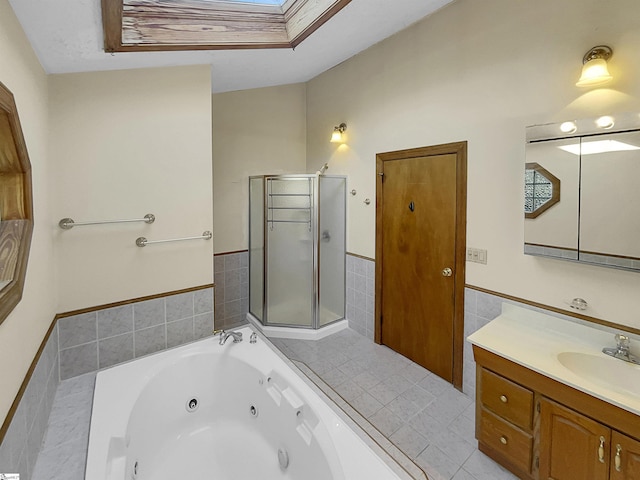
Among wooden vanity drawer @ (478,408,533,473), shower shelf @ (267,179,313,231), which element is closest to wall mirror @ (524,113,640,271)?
wooden vanity drawer @ (478,408,533,473)

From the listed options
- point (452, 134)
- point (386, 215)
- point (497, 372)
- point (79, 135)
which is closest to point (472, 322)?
point (497, 372)

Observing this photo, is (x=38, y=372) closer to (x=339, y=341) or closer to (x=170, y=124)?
(x=170, y=124)

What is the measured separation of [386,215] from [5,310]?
2524mm

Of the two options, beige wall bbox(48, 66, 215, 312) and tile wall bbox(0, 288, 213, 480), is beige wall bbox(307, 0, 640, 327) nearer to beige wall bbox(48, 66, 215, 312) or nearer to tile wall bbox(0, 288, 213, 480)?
beige wall bbox(48, 66, 215, 312)

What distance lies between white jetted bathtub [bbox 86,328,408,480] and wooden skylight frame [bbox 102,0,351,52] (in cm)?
182

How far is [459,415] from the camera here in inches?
83.4

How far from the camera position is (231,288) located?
3434 millimetres

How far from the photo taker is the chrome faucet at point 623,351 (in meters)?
1.50

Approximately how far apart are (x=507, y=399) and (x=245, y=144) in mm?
3139

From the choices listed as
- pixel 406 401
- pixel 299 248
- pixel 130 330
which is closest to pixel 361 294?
pixel 299 248

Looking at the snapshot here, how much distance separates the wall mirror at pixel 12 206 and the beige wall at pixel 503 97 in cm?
241

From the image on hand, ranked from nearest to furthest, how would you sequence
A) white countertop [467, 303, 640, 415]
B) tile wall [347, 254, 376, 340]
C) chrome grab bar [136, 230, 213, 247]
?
1. white countertop [467, 303, 640, 415]
2. chrome grab bar [136, 230, 213, 247]
3. tile wall [347, 254, 376, 340]

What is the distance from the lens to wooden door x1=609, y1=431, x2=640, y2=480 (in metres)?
1.22

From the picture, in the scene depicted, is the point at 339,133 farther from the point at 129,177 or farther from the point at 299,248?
the point at 129,177
